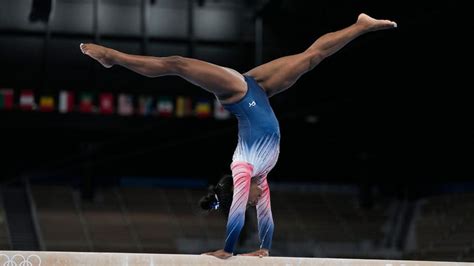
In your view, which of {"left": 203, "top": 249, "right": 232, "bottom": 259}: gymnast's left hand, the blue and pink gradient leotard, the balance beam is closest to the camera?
the balance beam

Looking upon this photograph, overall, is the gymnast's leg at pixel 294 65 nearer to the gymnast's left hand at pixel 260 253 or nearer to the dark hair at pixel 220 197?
the dark hair at pixel 220 197

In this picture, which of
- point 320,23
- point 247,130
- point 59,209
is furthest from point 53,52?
point 247,130

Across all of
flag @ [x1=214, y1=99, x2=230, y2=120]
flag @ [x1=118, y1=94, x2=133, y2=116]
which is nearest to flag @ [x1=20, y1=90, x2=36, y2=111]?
flag @ [x1=118, y1=94, x2=133, y2=116]

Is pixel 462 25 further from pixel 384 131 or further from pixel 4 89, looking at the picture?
pixel 4 89

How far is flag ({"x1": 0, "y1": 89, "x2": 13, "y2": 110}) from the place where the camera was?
21172 millimetres

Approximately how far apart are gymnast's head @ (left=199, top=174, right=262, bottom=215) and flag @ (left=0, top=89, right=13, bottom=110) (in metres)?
14.4

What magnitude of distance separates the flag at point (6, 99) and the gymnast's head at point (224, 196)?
1442 cm

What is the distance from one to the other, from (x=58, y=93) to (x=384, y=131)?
350 inches

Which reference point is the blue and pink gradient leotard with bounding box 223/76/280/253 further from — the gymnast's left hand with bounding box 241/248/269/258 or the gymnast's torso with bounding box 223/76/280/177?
the gymnast's left hand with bounding box 241/248/269/258

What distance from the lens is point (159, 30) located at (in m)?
21.3

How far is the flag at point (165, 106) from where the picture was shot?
21.6m

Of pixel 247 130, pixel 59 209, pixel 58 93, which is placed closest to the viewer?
pixel 247 130

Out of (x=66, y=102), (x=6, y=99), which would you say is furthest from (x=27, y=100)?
(x=66, y=102)

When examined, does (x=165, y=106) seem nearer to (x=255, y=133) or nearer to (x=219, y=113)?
(x=219, y=113)
